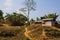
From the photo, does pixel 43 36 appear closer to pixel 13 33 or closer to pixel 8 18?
pixel 13 33

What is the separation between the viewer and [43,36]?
27.3 meters

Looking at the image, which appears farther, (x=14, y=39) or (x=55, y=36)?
(x=55, y=36)

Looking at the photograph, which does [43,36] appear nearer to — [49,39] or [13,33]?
[49,39]

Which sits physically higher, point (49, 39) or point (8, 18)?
point (8, 18)

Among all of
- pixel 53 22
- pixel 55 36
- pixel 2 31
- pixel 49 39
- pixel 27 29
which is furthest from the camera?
pixel 53 22

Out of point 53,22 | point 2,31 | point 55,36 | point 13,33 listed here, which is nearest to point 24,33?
point 13,33

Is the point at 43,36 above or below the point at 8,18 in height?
below

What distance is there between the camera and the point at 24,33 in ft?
100

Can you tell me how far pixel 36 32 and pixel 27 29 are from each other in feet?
12.2

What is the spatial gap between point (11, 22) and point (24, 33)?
11415 mm

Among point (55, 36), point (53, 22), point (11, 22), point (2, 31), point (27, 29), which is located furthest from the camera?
point (11, 22)

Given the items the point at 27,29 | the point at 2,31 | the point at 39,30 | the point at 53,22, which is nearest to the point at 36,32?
the point at 39,30

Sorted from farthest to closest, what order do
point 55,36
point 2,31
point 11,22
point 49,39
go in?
point 11,22 < point 2,31 < point 55,36 < point 49,39

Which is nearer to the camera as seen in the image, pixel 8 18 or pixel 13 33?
pixel 13 33
